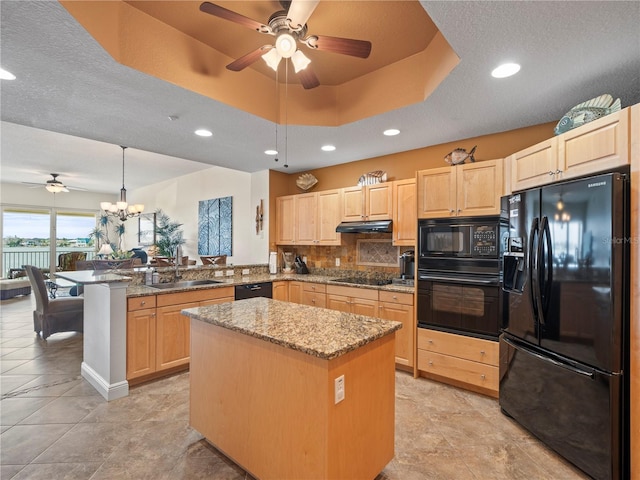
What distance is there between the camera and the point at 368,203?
3920mm

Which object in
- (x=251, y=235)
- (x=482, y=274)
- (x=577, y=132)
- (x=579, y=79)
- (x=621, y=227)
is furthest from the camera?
(x=251, y=235)

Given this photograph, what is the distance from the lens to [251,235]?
5344 millimetres

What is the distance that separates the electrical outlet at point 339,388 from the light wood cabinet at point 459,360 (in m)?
1.97

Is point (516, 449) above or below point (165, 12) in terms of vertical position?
below

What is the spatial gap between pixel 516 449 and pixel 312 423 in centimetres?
165

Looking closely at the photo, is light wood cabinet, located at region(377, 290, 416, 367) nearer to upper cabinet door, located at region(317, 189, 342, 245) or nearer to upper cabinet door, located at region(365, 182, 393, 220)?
upper cabinet door, located at region(365, 182, 393, 220)

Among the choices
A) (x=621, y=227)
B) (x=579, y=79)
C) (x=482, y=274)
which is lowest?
(x=482, y=274)

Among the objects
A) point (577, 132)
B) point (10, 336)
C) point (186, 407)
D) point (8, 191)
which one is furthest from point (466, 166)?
point (8, 191)

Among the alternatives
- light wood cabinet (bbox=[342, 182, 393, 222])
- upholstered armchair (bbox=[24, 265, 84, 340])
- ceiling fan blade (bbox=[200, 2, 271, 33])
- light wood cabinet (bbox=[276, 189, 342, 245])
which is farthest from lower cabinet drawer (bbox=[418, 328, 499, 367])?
upholstered armchair (bbox=[24, 265, 84, 340])

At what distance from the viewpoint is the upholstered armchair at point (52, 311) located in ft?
13.1

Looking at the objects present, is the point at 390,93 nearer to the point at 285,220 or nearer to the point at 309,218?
the point at 309,218

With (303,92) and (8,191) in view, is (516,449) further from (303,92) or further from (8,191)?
(8,191)

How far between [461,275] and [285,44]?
8.09 feet

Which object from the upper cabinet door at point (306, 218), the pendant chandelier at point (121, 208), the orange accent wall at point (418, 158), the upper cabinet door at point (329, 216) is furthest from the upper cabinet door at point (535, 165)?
the pendant chandelier at point (121, 208)
